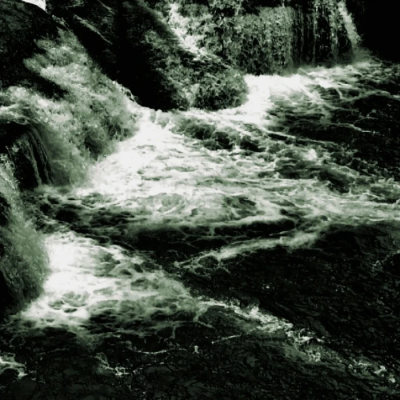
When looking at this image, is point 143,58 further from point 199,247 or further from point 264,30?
point 199,247

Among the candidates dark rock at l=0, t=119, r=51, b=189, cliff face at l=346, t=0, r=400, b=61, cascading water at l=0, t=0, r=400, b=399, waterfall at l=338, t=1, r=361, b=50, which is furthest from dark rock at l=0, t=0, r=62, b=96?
cliff face at l=346, t=0, r=400, b=61

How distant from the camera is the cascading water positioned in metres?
5.00

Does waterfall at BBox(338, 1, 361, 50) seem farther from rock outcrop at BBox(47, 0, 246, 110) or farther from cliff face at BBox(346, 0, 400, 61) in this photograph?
rock outcrop at BBox(47, 0, 246, 110)

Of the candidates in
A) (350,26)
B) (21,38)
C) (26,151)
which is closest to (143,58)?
(21,38)

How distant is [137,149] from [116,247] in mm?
2354

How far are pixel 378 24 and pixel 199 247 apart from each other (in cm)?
776

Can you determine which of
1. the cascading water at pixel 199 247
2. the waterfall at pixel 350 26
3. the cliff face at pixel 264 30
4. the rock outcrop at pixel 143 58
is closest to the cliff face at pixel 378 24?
the waterfall at pixel 350 26

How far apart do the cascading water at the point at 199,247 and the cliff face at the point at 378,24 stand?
248 cm

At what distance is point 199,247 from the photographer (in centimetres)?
661

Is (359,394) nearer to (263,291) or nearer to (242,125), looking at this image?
(263,291)

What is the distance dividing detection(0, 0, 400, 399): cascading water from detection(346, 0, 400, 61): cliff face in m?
2.48

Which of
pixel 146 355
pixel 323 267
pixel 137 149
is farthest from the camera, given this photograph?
pixel 137 149

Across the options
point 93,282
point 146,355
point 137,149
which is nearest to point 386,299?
point 146,355

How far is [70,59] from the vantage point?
912 cm
